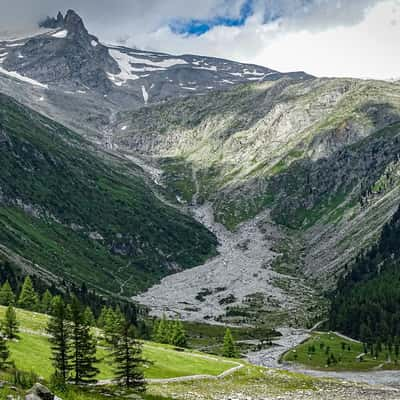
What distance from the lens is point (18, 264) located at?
7603 inches

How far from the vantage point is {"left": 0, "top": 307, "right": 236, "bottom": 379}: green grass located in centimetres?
6071

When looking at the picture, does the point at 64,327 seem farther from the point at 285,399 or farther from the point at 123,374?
the point at 285,399

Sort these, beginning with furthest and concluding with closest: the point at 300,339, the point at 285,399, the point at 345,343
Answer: the point at 300,339
the point at 345,343
the point at 285,399

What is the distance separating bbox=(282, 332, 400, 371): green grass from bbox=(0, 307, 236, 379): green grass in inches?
1966

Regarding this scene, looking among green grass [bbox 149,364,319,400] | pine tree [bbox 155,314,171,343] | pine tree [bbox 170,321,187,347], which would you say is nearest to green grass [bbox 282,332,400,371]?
pine tree [bbox 170,321,187,347]

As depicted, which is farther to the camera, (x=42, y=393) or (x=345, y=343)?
(x=345, y=343)

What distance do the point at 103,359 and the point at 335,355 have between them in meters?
87.9

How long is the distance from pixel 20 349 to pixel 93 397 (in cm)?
2047

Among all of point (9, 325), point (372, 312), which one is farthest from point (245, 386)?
point (372, 312)

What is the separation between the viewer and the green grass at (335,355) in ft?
418

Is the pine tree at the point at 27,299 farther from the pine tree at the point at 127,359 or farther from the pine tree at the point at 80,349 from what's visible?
the pine tree at the point at 80,349

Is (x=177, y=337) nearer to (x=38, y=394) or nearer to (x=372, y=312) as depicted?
(x=372, y=312)

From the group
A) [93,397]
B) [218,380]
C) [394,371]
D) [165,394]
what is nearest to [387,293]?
[394,371]

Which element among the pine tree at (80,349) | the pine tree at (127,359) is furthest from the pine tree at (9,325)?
the pine tree at (127,359)
